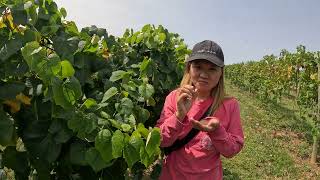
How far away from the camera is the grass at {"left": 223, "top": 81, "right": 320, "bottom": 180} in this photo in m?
9.10

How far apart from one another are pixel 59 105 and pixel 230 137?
1184 millimetres

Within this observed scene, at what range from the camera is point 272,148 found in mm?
11133

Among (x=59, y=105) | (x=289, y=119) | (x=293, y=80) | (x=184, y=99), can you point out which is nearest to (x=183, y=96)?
(x=184, y=99)

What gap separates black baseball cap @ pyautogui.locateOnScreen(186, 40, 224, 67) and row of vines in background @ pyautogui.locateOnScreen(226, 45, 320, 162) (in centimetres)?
816

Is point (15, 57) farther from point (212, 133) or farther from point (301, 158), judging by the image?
point (301, 158)

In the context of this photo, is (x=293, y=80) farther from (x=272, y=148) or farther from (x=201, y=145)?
(x=201, y=145)

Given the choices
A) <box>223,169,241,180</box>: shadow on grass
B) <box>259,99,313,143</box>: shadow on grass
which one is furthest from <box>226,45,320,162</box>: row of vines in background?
<box>223,169,241,180</box>: shadow on grass

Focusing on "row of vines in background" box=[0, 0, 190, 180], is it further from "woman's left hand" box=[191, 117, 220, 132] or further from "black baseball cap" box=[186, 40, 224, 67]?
"black baseball cap" box=[186, 40, 224, 67]

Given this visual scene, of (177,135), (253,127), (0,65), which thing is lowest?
(253,127)

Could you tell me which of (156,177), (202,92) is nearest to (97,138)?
(202,92)

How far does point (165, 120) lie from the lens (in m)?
2.62

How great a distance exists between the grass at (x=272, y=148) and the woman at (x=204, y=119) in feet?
19.0

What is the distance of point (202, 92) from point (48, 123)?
1082mm

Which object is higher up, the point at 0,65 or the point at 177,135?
the point at 0,65
